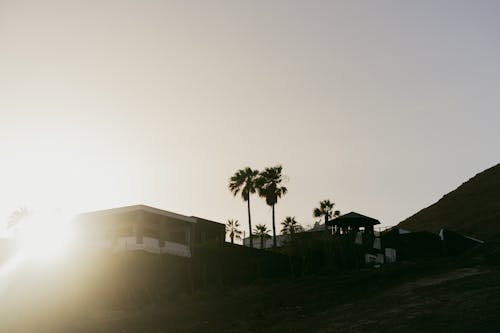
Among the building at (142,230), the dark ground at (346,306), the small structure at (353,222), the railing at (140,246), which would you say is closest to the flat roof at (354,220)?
the small structure at (353,222)

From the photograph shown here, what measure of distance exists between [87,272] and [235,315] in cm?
1276

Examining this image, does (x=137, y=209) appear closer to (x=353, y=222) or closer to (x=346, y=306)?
(x=346, y=306)

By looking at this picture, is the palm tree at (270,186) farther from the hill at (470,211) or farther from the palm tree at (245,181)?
the hill at (470,211)

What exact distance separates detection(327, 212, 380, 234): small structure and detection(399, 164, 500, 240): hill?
95.5 feet

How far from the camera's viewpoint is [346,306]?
26.7 m

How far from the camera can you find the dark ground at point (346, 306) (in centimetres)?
2169

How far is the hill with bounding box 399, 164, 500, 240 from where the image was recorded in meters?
78.4

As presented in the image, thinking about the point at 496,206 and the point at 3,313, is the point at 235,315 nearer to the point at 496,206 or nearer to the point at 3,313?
the point at 3,313

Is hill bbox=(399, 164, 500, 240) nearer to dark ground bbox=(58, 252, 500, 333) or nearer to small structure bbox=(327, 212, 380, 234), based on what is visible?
small structure bbox=(327, 212, 380, 234)

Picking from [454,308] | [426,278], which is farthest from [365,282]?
[454,308]

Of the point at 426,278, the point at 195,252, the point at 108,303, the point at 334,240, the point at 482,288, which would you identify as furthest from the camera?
the point at 334,240

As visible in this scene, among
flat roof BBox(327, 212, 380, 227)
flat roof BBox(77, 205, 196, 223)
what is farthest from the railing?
flat roof BBox(327, 212, 380, 227)

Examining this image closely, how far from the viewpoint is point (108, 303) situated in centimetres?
3316

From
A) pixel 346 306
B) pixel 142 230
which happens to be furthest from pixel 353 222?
pixel 346 306
